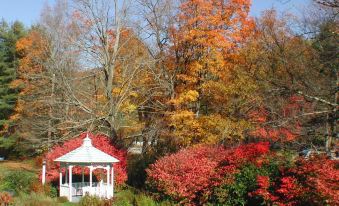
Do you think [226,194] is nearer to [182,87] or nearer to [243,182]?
[243,182]

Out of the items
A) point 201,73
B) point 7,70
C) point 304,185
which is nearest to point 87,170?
point 201,73

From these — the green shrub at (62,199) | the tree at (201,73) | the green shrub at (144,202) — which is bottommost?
the green shrub at (62,199)

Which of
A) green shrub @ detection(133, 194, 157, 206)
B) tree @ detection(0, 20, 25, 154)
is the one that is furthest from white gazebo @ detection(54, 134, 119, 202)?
tree @ detection(0, 20, 25, 154)

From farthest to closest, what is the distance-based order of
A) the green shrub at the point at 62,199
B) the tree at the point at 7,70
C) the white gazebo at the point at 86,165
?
the tree at the point at 7,70
the white gazebo at the point at 86,165
the green shrub at the point at 62,199

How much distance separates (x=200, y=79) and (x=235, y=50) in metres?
3.16

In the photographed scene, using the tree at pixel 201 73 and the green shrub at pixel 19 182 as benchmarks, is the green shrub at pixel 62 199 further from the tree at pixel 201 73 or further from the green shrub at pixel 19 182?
the tree at pixel 201 73

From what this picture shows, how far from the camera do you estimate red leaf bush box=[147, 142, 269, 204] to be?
1753 cm

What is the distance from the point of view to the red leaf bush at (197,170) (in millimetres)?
17531

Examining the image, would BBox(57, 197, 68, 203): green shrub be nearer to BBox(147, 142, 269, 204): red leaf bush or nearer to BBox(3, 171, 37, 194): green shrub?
BBox(3, 171, 37, 194): green shrub

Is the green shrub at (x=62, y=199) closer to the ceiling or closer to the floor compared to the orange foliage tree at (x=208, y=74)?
closer to the floor

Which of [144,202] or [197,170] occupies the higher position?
[197,170]

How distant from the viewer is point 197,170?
18547mm

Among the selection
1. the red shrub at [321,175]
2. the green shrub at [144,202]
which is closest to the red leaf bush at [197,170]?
the green shrub at [144,202]

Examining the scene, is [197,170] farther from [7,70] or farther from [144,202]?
[7,70]
